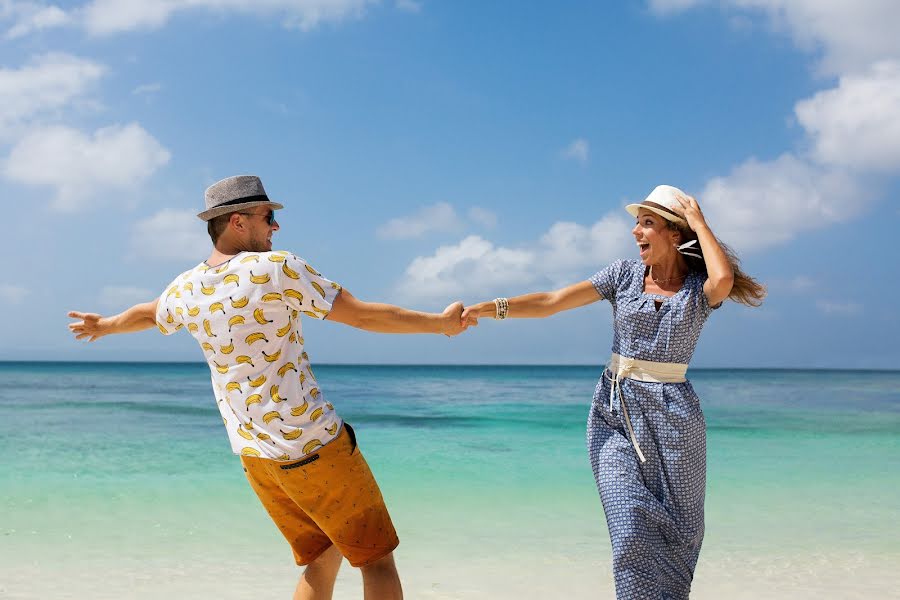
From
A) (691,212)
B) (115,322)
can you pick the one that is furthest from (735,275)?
(115,322)

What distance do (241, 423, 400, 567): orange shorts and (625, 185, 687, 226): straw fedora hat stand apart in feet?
5.39

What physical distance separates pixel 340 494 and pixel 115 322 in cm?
141

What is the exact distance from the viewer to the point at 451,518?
7449mm

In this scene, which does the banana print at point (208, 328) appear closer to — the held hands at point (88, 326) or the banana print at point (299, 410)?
the banana print at point (299, 410)

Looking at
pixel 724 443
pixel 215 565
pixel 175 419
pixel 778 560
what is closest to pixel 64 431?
pixel 175 419

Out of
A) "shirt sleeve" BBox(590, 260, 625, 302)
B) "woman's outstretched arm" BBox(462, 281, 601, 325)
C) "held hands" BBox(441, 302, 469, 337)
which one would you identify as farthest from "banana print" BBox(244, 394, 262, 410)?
"shirt sleeve" BBox(590, 260, 625, 302)

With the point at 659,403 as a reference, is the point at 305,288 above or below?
above

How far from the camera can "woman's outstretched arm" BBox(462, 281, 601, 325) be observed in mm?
3896

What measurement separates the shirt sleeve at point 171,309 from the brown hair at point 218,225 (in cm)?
23

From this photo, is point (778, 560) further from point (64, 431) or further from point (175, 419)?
point (175, 419)

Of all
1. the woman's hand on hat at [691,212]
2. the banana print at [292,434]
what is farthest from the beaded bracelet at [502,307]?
the banana print at [292,434]

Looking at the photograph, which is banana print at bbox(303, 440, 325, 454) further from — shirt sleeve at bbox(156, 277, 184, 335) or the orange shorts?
shirt sleeve at bbox(156, 277, 184, 335)

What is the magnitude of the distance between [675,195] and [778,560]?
3536 millimetres

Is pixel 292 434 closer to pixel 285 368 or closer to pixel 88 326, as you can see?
pixel 285 368
